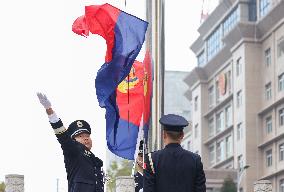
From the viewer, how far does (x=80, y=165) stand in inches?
323

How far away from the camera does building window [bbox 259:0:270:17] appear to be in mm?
63019

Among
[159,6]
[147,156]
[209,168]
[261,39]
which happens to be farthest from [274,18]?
[147,156]

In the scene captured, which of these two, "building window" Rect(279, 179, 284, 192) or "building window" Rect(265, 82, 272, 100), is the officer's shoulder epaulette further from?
"building window" Rect(265, 82, 272, 100)

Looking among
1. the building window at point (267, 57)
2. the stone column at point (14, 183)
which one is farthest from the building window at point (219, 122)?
the stone column at point (14, 183)

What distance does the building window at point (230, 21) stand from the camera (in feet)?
219

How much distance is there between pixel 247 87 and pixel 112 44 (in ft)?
170

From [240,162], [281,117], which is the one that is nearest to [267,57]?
[281,117]

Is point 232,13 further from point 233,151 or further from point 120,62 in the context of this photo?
point 120,62

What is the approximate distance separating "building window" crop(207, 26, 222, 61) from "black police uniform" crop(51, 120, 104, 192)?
6264cm

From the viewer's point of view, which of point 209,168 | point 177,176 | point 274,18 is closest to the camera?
point 177,176

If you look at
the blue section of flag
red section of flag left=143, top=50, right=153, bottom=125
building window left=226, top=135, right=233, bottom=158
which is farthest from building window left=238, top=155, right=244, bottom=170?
the blue section of flag

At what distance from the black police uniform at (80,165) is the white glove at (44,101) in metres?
0.30

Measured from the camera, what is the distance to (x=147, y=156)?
7.34m

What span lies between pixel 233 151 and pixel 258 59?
770 centimetres
